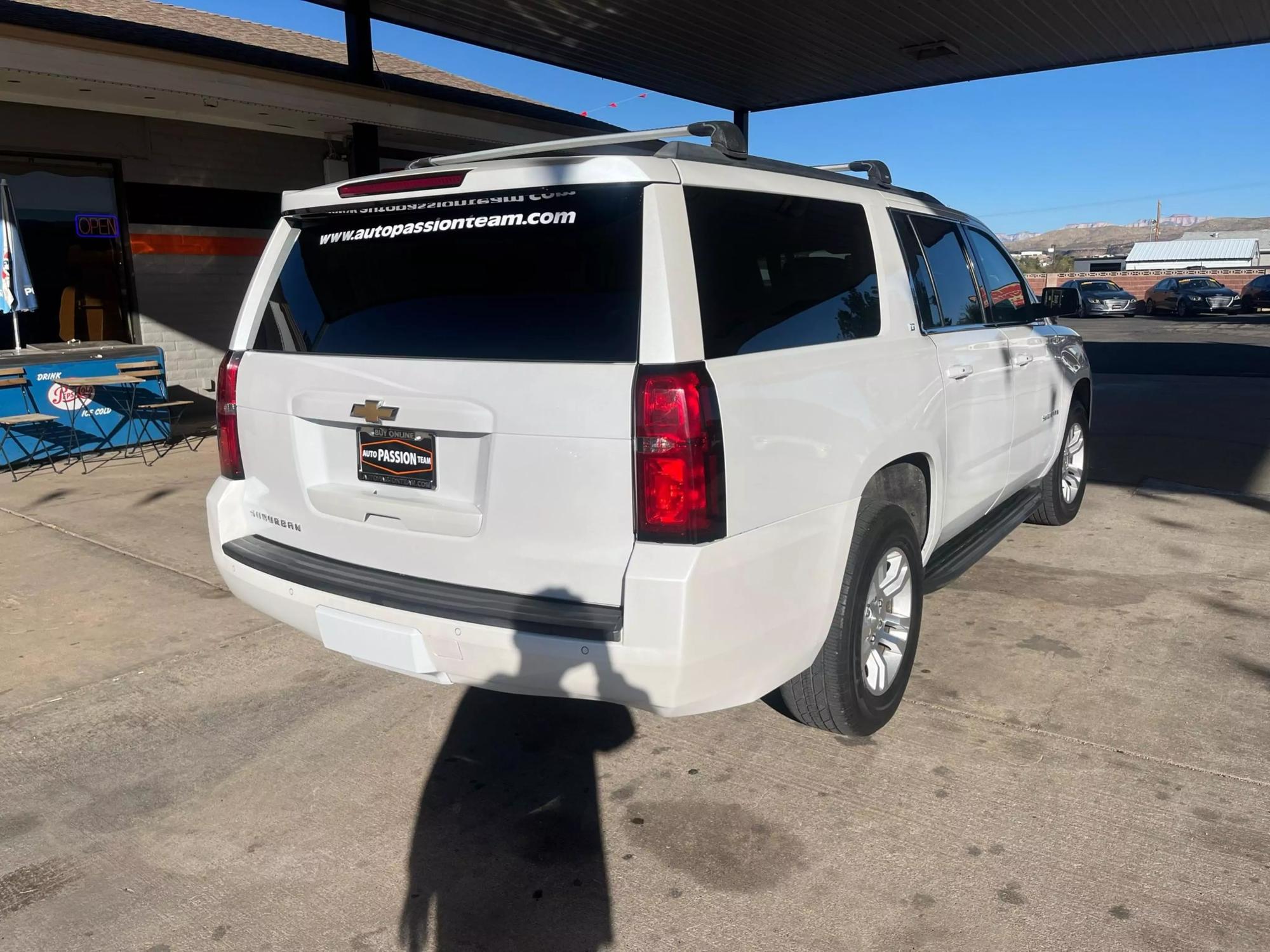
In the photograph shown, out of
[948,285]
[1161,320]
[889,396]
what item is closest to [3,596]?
[889,396]

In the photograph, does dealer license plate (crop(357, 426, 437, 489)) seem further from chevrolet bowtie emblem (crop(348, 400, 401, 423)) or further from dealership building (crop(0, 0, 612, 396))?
dealership building (crop(0, 0, 612, 396))

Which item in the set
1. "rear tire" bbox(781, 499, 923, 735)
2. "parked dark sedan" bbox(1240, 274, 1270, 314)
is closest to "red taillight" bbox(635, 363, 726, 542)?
"rear tire" bbox(781, 499, 923, 735)

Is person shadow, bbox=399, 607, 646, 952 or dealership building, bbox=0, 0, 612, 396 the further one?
dealership building, bbox=0, 0, 612, 396

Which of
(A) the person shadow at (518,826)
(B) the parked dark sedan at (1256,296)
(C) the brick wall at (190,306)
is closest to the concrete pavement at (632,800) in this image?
(A) the person shadow at (518,826)

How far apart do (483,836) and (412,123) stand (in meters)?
8.92

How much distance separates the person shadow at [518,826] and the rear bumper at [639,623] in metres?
0.04

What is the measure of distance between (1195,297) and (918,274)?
3468 cm

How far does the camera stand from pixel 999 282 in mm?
5344

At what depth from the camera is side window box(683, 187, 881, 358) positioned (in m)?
2.83

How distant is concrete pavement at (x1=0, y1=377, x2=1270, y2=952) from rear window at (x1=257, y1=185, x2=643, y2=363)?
4.96 feet

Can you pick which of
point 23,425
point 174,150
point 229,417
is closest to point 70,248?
point 174,150

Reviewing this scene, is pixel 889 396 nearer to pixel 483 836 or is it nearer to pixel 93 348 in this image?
pixel 483 836

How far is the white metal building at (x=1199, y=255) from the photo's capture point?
69.8m

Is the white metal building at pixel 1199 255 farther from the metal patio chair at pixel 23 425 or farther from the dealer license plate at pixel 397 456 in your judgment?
the dealer license plate at pixel 397 456
